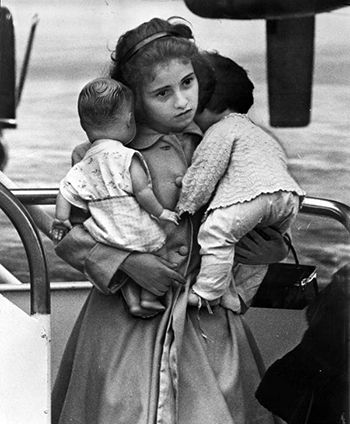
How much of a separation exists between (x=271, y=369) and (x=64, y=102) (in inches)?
36.3

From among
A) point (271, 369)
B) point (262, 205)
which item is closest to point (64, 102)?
point (262, 205)

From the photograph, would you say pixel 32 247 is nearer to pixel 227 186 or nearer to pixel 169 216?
pixel 169 216

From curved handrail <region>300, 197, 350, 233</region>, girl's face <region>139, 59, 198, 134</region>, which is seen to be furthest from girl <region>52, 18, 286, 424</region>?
curved handrail <region>300, 197, 350, 233</region>

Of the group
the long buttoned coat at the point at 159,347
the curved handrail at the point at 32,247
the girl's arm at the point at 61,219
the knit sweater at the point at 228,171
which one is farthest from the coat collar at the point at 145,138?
the curved handrail at the point at 32,247

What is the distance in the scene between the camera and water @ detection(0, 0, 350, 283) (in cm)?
309

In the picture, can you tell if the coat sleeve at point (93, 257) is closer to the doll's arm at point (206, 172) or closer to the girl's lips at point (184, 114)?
the doll's arm at point (206, 172)

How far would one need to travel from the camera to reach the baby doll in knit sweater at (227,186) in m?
3.04

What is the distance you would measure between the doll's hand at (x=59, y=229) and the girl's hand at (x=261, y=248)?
0.45m

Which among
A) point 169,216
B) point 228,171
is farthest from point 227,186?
point 169,216

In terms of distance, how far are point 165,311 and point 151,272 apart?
118mm

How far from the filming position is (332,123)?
3.20m

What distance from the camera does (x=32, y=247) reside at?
10.2 feet

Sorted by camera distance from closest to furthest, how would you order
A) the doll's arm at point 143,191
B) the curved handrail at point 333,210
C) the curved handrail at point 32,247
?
the doll's arm at point 143,191 < the curved handrail at point 32,247 < the curved handrail at point 333,210

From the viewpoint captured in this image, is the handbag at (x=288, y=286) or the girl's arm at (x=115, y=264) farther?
the handbag at (x=288, y=286)
